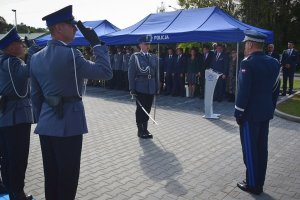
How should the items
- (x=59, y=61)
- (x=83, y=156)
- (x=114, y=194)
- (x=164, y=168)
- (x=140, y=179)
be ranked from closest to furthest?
(x=59, y=61) → (x=114, y=194) → (x=140, y=179) → (x=164, y=168) → (x=83, y=156)

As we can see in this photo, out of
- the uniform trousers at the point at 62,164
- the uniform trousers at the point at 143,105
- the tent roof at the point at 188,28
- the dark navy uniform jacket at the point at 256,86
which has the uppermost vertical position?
the tent roof at the point at 188,28

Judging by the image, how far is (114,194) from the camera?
4.32 metres

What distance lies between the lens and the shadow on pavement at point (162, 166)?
15.0 ft

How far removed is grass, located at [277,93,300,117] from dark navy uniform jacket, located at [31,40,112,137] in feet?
24.9

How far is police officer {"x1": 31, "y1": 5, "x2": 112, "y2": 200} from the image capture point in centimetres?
286

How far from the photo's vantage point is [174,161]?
5.63 metres

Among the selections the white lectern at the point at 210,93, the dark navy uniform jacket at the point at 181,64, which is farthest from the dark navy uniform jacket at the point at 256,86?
the dark navy uniform jacket at the point at 181,64

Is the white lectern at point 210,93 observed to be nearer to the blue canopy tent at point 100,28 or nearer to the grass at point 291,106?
the grass at point 291,106

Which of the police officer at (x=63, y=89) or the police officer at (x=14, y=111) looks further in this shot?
the police officer at (x=14, y=111)

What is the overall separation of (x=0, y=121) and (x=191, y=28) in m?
9.43

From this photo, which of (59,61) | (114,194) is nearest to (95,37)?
(59,61)

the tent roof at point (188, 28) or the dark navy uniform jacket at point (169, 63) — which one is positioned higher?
the tent roof at point (188, 28)

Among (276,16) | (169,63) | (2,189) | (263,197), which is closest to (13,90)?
(2,189)

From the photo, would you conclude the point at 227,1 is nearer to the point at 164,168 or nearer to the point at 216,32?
the point at 216,32
